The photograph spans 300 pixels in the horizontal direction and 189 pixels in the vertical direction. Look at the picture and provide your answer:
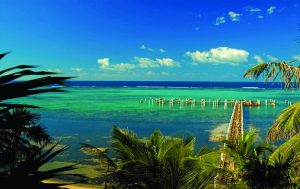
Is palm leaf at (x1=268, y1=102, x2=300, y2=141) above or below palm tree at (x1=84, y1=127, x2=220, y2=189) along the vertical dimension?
above

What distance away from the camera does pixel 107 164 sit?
6.87 metres

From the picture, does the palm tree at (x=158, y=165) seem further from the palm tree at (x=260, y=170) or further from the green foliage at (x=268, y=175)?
the green foliage at (x=268, y=175)

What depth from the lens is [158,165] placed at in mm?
6660

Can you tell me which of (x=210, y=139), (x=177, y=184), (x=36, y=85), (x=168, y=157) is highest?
(x=36, y=85)

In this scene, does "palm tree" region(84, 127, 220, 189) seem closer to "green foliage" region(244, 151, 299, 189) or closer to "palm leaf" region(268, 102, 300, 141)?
"green foliage" region(244, 151, 299, 189)

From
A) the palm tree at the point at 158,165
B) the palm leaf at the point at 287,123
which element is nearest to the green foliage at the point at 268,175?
the palm tree at the point at 158,165

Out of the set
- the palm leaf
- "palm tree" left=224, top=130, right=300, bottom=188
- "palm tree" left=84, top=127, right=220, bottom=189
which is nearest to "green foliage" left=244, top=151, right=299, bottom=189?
"palm tree" left=224, top=130, right=300, bottom=188

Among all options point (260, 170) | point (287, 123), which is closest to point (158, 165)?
point (260, 170)

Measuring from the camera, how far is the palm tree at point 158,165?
20.3ft

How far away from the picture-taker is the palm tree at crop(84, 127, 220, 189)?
6191mm

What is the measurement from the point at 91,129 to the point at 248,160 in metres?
26.8

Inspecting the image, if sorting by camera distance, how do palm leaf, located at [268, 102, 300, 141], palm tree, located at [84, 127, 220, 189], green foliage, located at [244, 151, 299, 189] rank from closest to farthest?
1. green foliage, located at [244, 151, 299, 189]
2. palm tree, located at [84, 127, 220, 189]
3. palm leaf, located at [268, 102, 300, 141]

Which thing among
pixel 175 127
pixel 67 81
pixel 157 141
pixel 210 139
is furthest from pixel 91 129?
pixel 67 81

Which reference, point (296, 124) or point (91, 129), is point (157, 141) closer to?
point (296, 124)
